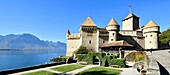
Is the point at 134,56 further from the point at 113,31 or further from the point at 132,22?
the point at 132,22

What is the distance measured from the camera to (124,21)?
210 feet

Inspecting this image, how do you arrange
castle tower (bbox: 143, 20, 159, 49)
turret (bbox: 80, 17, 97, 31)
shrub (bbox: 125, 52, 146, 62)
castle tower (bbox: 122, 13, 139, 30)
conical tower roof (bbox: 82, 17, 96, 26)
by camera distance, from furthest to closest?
castle tower (bbox: 122, 13, 139, 30)
conical tower roof (bbox: 82, 17, 96, 26)
turret (bbox: 80, 17, 97, 31)
castle tower (bbox: 143, 20, 159, 49)
shrub (bbox: 125, 52, 146, 62)

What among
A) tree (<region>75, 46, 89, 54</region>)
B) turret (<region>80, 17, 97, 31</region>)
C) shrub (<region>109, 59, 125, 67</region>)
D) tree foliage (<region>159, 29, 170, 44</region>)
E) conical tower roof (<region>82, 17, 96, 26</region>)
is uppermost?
conical tower roof (<region>82, 17, 96, 26</region>)

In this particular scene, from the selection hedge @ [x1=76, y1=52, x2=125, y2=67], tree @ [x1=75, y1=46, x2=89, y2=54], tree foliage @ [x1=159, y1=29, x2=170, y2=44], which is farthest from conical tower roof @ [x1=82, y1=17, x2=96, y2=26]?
tree foliage @ [x1=159, y1=29, x2=170, y2=44]

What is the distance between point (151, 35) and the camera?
52.4 meters

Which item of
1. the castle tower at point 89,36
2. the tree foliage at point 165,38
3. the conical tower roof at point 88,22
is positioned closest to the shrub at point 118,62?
the castle tower at point 89,36

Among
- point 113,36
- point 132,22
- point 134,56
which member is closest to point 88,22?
point 113,36

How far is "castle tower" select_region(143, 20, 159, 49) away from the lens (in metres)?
52.0

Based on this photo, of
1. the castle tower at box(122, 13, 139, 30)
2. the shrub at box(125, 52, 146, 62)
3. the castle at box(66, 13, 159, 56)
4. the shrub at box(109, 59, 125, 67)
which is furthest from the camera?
the castle tower at box(122, 13, 139, 30)

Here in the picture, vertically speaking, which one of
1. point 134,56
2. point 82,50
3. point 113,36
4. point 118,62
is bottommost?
point 118,62

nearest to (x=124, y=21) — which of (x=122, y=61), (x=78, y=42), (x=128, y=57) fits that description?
(x=78, y=42)

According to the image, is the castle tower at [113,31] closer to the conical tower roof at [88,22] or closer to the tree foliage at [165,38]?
the conical tower roof at [88,22]

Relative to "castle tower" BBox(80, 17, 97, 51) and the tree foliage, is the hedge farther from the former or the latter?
the tree foliage

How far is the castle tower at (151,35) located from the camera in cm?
5197
